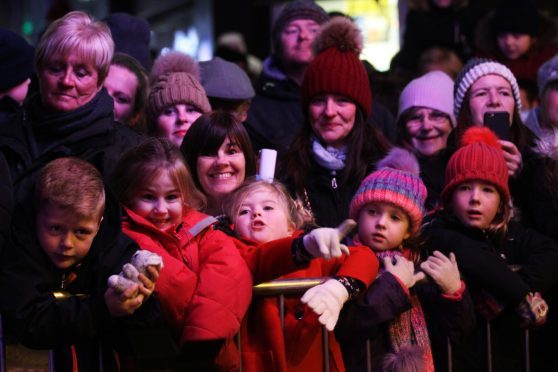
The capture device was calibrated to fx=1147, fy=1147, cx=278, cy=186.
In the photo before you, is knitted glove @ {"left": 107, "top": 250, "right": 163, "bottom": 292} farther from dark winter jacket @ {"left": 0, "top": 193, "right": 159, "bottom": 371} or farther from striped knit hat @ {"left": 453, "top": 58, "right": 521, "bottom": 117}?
striped knit hat @ {"left": 453, "top": 58, "right": 521, "bottom": 117}

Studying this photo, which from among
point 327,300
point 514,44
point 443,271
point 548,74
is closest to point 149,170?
point 327,300

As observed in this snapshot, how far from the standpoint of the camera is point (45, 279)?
452cm

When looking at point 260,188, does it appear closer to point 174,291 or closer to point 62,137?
point 174,291

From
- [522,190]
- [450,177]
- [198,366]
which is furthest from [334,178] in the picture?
[198,366]

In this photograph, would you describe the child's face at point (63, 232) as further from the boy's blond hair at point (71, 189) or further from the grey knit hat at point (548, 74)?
the grey knit hat at point (548, 74)

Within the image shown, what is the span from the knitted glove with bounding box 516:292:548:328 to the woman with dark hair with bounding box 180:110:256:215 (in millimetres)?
1503

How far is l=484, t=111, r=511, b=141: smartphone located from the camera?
251 inches

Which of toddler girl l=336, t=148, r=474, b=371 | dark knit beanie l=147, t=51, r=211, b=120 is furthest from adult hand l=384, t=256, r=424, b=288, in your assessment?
dark knit beanie l=147, t=51, r=211, b=120

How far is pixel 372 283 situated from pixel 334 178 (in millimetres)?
1238

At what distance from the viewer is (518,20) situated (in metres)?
8.52

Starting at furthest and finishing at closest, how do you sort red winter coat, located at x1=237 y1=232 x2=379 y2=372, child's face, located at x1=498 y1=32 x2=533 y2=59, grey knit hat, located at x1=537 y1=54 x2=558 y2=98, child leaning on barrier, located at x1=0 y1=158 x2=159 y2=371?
1. child's face, located at x1=498 y1=32 x2=533 y2=59
2. grey knit hat, located at x1=537 y1=54 x2=558 y2=98
3. red winter coat, located at x1=237 y1=232 x2=379 y2=372
4. child leaning on barrier, located at x1=0 y1=158 x2=159 y2=371

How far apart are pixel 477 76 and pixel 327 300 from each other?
2.70 metres

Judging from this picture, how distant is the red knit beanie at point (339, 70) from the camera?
251 inches

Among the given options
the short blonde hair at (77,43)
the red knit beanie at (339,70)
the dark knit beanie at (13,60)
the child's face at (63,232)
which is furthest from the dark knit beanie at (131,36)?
the child's face at (63,232)
